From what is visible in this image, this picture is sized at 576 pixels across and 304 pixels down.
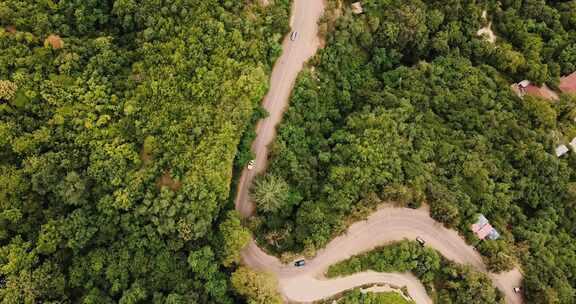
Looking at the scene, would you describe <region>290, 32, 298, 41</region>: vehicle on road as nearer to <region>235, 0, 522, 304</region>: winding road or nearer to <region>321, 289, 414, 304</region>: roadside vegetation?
<region>235, 0, 522, 304</region>: winding road

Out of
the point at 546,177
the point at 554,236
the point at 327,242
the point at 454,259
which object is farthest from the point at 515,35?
the point at 327,242

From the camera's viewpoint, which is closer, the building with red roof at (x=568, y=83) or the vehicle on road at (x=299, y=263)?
the vehicle on road at (x=299, y=263)

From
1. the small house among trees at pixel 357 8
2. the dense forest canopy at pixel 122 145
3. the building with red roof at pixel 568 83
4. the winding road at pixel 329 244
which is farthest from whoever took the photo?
the building with red roof at pixel 568 83

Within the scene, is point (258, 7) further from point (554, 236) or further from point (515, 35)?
point (554, 236)

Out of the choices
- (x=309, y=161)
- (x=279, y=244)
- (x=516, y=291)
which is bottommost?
(x=516, y=291)

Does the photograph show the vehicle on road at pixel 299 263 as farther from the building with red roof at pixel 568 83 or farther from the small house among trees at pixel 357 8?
the building with red roof at pixel 568 83

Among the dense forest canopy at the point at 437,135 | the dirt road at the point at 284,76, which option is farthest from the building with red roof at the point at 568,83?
the dirt road at the point at 284,76

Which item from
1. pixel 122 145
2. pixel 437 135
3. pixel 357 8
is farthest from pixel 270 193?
pixel 357 8
